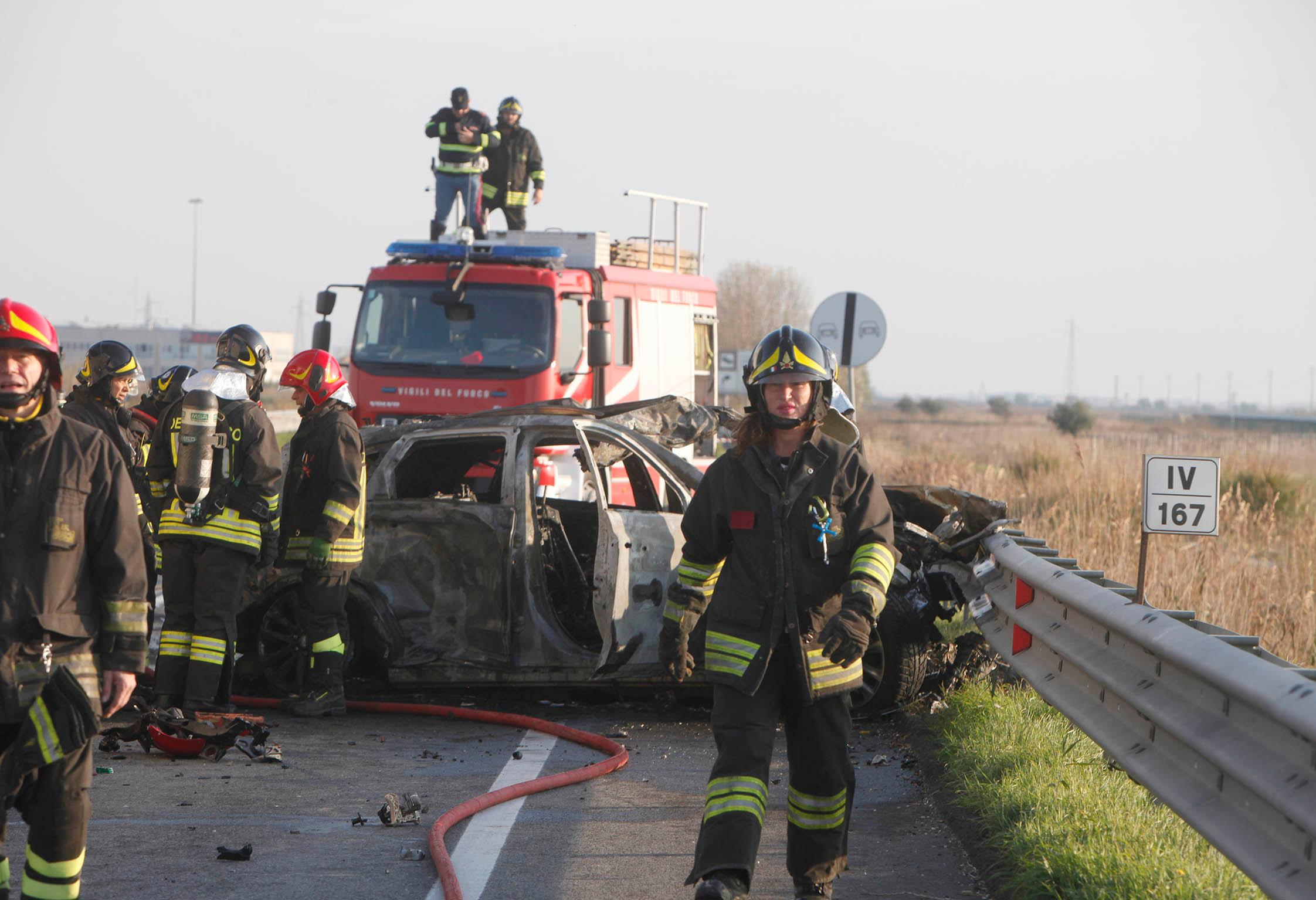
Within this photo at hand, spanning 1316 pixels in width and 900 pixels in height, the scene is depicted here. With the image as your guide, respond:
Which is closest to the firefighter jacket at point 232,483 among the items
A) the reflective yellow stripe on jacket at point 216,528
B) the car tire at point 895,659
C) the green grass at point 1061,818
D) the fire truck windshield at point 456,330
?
the reflective yellow stripe on jacket at point 216,528

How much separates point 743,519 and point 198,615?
3.67m

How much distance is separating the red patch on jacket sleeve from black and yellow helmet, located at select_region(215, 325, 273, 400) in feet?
12.3

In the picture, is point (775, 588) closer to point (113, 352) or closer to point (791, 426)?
point (791, 426)

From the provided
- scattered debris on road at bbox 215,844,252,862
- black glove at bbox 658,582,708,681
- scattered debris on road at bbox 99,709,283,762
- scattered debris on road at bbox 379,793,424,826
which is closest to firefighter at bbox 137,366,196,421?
scattered debris on road at bbox 99,709,283,762

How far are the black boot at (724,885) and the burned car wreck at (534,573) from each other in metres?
2.95

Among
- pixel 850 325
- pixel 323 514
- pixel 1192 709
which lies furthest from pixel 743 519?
pixel 850 325

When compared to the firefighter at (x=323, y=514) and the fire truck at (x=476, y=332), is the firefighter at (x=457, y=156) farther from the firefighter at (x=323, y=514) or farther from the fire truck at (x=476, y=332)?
the firefighter at (x=323, y=514)

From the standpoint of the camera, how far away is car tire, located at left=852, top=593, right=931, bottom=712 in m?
7.48

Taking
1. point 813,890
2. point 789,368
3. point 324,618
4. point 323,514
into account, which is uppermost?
point 789,368

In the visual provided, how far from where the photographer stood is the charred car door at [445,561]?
779cm

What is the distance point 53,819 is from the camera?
12.5 feet

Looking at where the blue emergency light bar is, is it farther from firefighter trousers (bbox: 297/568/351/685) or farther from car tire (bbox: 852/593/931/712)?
car tire (bbox: 852/593/931/712)

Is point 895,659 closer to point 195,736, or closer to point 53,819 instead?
point 195,736

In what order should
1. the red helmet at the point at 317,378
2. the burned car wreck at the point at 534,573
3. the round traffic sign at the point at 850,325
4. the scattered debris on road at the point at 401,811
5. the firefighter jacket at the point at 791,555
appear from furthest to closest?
the round traffic sign at the point at 850,325 < the red helmet at the point at 317,378 < the burned car wreck at the point at 534,573 < the scattered debris on road at the point at 401,811 < the firefighter jacket at the point at 791,555
